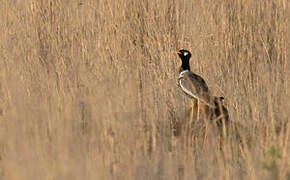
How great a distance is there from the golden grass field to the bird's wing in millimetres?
121

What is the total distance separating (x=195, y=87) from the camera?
323 cm

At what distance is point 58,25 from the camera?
4.34 m

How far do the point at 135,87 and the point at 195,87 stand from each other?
0.66 metres

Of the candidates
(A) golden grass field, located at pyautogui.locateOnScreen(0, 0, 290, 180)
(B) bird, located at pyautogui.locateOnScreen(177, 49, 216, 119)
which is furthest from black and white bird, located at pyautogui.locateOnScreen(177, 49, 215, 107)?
(A) golden grass field, located at pyautogui.locateOnScreen(0, 0, 290, 180)

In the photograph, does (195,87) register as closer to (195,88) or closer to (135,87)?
(195,88)

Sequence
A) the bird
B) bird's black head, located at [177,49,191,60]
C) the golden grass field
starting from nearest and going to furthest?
1. the golden grass field
2. the bird
3. bird's black head, located at [177,49,191,60]

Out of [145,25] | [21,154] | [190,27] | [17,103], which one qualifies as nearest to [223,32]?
[190,27]

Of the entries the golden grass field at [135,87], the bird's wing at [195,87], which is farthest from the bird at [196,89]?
the golden grass field at [135,87]

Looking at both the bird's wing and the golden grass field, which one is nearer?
the golden grass field

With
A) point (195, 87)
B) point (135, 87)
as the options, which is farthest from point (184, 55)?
point (135, 87)

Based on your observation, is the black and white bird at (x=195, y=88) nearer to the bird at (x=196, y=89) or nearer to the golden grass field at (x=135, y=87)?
the bird at (x=196, y=89)

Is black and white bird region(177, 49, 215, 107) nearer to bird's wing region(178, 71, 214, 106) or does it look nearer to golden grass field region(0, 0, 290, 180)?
bird's wing region(178, 71, 214, 106)

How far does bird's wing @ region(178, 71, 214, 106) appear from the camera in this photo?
317cm

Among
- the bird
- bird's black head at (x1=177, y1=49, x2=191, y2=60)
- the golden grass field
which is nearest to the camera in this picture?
the golden grass field
